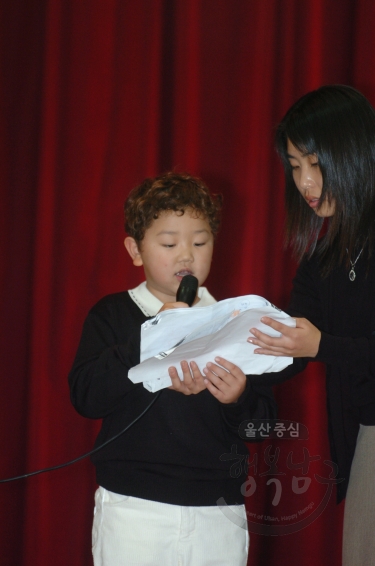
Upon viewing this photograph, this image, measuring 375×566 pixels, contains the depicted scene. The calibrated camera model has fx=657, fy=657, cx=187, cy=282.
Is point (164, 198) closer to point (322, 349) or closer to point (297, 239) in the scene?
point (297, 239)

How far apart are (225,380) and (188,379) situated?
7cm

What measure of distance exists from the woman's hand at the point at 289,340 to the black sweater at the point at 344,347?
0.09 feet

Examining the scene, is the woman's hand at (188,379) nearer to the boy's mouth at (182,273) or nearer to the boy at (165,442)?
the boy at (165,442)

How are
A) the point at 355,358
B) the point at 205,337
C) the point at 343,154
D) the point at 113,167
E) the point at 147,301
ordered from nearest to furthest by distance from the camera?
the point at 205,337 → the point at 355,358 → the point at 343,154 → the point at 147,301 → the point at 113,167

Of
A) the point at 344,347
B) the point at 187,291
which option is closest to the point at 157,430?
the point at 187,291

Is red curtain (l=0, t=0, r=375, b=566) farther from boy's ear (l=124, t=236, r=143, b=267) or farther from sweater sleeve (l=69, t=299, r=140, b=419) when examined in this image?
sweater sleeve (l=69, t=299, r=140, b=419)

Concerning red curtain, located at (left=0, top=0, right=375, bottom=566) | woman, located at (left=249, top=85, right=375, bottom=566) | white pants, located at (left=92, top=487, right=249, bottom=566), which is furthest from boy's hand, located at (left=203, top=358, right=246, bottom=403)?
red curtain, located at (left=0, top=0, right=375, bottom=566)

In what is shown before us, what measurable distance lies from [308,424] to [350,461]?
0.78 metres

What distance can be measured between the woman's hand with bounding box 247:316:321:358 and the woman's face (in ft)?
0.95

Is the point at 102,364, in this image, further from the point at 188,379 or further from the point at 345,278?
the point at 345,278

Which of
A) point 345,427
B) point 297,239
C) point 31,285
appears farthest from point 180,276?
point 31,285

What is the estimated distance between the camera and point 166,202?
4.68 ft

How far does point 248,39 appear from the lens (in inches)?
82.0

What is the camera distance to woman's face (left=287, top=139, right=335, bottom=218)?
4.35ft
